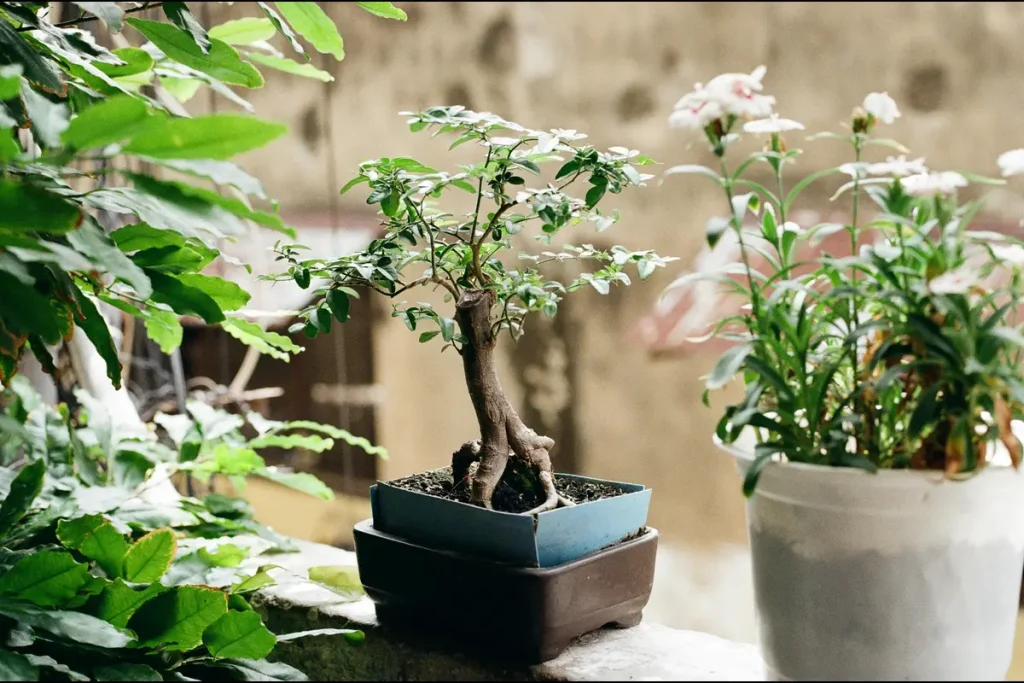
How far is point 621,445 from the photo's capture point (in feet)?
5.45

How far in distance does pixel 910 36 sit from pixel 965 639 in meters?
0.87

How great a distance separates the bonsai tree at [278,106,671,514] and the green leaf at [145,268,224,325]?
0.54 feet

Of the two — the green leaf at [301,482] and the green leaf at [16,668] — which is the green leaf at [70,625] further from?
the green leaf at [301,482]

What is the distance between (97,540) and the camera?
41.1 inches

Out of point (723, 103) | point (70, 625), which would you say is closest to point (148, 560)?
point (70, 625)

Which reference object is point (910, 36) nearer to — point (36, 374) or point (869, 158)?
point (869, 158)

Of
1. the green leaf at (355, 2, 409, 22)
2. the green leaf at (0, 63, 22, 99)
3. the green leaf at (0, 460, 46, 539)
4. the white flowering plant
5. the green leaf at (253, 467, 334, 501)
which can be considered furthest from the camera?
the green leaf at (253, 467, 334, 501)

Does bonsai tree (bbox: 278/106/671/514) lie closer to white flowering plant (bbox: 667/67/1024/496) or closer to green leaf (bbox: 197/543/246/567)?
white flowering plant (bbox: 667/67/1024/496)

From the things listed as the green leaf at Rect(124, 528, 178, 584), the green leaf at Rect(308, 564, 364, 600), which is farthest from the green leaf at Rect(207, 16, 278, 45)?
the green leaf at Rect(308, 564, 364, 600)

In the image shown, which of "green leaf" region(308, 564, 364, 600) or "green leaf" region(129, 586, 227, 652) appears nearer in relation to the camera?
"green leaf" region(129, 586, 227, 652)

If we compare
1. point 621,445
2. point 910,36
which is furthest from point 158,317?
point 910,36

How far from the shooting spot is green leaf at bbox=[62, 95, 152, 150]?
59 cm

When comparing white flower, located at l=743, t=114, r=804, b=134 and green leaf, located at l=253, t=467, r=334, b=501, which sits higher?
white flower, located at l=743, t=114, r=804, b=134

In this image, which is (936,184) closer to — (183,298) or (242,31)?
(183,298)
